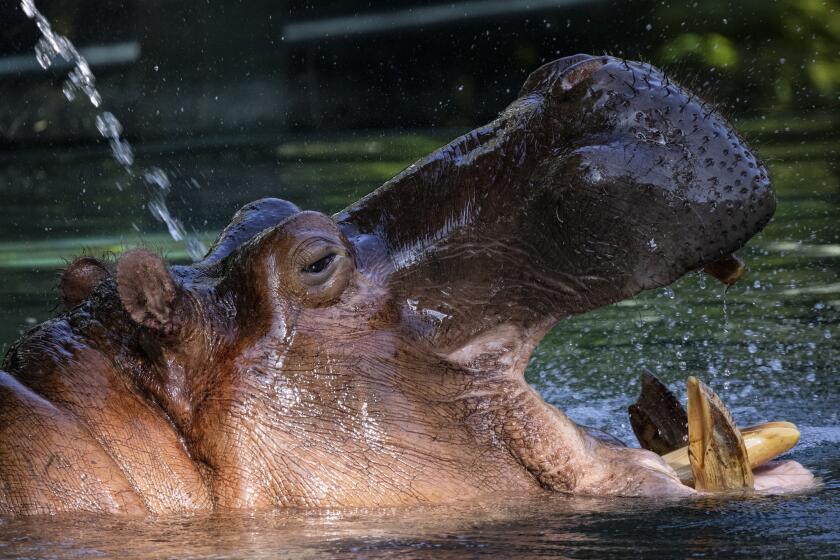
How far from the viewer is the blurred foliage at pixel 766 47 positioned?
673 inches

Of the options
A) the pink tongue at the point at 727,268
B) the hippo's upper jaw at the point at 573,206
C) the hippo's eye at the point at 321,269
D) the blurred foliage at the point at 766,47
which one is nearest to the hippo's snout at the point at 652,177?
the hippo's upper jaw at the point at 573,206

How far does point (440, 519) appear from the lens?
333 cm

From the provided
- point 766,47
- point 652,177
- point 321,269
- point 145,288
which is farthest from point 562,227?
point 766,47

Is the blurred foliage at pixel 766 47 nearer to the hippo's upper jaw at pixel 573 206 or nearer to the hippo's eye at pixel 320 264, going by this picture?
the hippo's upper jaw at pixel 573 206

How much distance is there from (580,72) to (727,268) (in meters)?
0.62

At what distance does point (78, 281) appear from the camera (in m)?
3.83

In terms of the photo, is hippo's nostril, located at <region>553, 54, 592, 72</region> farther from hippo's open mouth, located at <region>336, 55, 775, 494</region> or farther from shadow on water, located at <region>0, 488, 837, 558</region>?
shadow on water, located at <region>0, 488, 837, 558</region>

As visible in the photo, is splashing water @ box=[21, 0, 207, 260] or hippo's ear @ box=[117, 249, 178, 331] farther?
splashing water @ box=[21, 0, 207, 260]

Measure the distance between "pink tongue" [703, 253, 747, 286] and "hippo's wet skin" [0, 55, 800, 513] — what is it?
154mm

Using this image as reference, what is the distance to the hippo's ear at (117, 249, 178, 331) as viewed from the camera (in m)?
3.33

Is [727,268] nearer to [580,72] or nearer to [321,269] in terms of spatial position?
[580,72]

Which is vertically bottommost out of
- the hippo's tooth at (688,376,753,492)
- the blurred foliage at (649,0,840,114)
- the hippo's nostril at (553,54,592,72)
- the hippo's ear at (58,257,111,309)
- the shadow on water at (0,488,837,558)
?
the shadow on water at (0,488,837,558)

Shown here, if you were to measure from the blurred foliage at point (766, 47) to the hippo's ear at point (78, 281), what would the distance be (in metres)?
13.7

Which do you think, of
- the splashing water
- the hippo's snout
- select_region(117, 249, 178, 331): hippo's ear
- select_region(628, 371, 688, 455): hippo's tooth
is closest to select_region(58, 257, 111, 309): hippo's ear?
select_region(117, 249, 178, 331): hippo's ear
